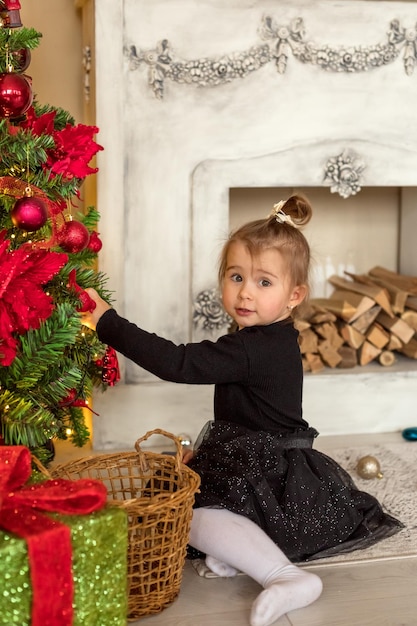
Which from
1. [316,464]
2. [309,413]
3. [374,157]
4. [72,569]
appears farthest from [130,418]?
[72,569]

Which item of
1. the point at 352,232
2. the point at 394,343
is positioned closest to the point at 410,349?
the point at 394,343

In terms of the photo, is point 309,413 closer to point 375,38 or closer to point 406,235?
point 406,235

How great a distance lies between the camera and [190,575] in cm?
174

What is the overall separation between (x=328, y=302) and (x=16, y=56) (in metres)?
1.50

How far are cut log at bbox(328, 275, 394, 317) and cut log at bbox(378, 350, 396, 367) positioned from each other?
13 centimetres

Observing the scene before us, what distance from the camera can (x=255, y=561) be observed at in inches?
63.7

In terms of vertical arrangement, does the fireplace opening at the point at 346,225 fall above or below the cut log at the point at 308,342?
above

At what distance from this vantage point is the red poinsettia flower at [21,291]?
1.49 m

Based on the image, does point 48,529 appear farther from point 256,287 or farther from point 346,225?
point 346,225

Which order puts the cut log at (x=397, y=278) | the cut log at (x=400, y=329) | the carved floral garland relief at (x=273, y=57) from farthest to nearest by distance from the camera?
the cut log at (x=397, y=278), the cut log at (x=400, y=329), the carved floral garland relief at (x=273, y=57)

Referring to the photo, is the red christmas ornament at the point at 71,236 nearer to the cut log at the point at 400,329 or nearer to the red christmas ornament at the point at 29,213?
the red christmas ornament at the point at 29,213

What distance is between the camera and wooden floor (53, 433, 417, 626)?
5.11ft

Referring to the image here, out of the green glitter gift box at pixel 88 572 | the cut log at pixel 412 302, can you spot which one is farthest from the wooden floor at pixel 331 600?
the cut log at pixel 412 302

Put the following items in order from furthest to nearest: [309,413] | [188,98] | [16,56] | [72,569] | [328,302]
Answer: [328,302] → [309,413] → [188,98] → [16,56] → [72,569]
